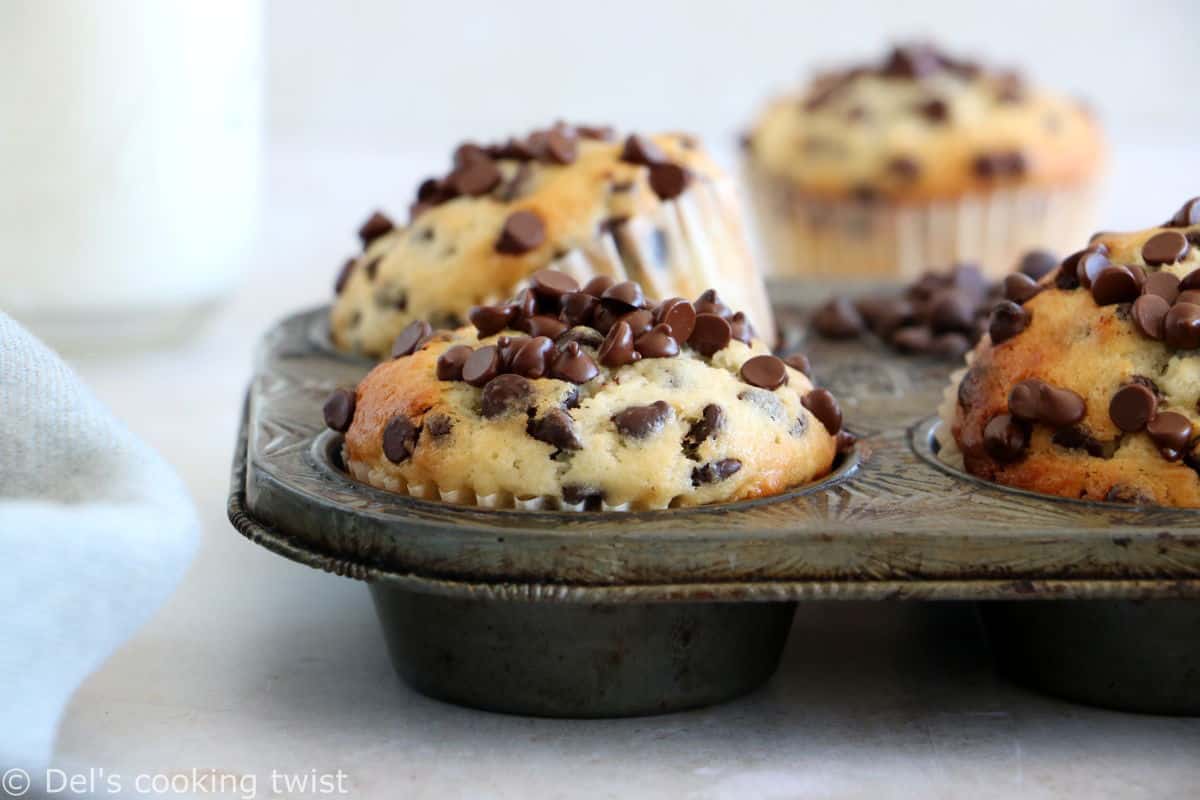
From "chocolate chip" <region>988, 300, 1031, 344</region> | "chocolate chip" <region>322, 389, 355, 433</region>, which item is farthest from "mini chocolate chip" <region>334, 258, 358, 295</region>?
"chocolate chip" <region>988, 300, 1031, 344</region>

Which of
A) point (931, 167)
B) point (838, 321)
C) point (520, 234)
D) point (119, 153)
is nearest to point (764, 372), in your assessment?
point (520, 234)

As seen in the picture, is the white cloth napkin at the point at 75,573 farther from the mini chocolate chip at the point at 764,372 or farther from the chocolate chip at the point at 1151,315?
the chocolate chip at the point at 1151,315

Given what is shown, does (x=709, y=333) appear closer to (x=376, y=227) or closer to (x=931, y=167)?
(x=376, y=227)

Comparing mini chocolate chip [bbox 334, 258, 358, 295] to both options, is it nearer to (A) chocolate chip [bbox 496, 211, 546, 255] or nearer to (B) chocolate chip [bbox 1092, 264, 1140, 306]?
(A) chocolate chip [bbox 496, 211, 546, 255]

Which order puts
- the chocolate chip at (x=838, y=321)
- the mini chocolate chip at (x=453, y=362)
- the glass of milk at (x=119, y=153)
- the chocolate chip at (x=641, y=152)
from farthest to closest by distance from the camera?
the glass of milk at (x=119, y=153)
the chocolate chip at (x=838, y=321)
the chocolate chip at (x=641, y=152)
the mini chocolate chip at (x=453, y=362)

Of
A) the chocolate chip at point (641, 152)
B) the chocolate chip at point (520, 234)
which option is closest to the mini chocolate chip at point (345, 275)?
the chocolate chip at point (520, 234)

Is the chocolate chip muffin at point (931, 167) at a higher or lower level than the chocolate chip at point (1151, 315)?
lower
